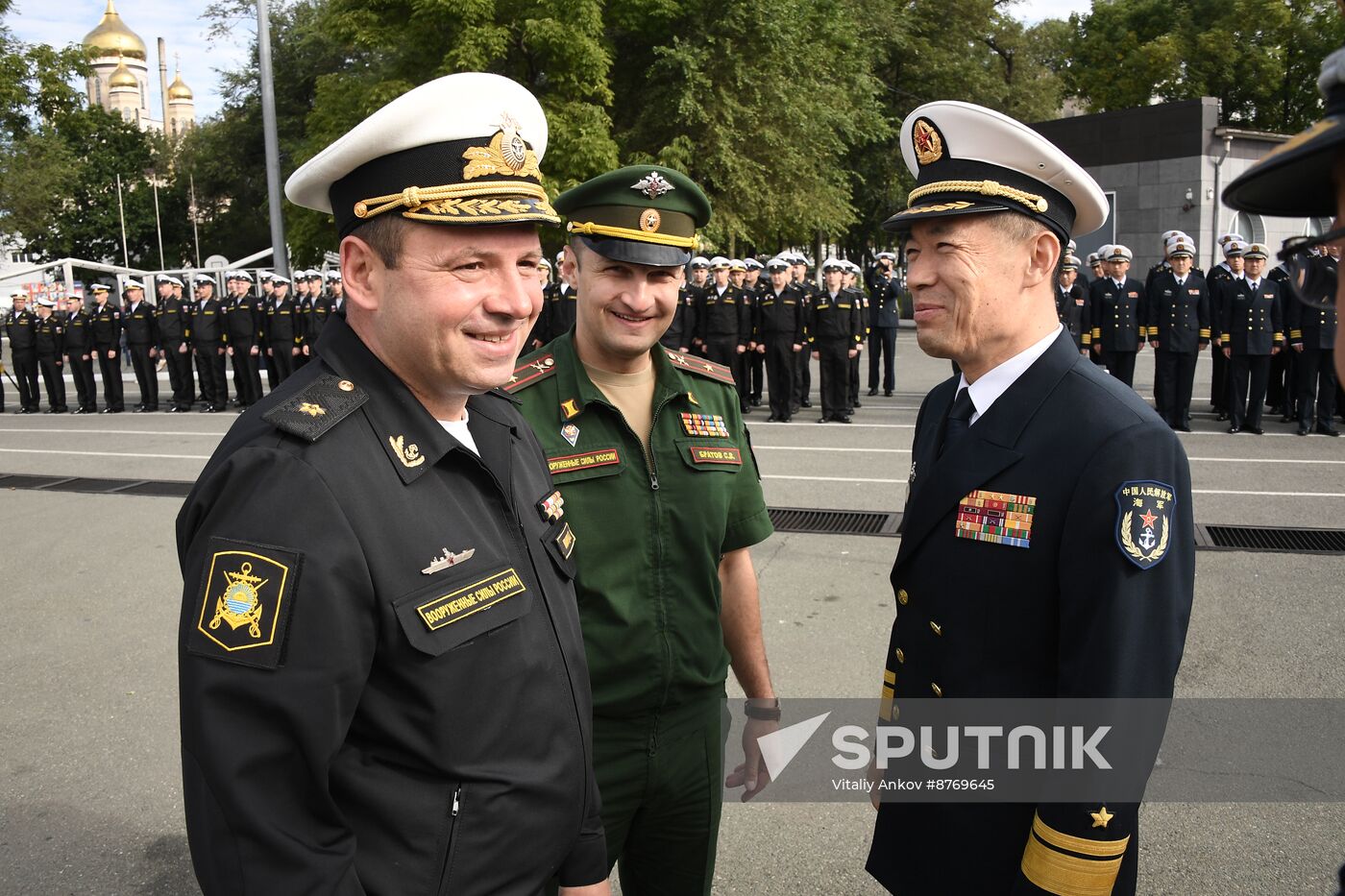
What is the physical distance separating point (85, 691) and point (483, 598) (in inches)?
167

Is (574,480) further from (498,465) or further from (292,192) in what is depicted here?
(292,192)

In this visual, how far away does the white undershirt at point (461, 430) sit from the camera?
1962 mm

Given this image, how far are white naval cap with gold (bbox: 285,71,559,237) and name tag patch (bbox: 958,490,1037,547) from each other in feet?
3.26

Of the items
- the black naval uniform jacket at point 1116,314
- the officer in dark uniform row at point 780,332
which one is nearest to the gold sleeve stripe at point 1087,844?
the officer in dark uniform row at point 780,332

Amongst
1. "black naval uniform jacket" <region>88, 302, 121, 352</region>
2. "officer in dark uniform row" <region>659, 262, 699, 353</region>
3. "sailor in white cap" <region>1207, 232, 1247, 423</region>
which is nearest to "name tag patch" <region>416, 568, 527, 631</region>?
"sailor in white cap" <region>1207, 232, 1247, 423</region>

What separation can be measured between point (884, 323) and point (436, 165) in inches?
609

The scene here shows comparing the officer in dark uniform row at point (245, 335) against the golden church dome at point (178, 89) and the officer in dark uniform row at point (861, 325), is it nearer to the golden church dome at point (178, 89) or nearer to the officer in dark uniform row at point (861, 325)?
the officer in dark uniform row at point (861, 325)

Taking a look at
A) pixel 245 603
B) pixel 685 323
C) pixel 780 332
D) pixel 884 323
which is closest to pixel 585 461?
pixel 245 603

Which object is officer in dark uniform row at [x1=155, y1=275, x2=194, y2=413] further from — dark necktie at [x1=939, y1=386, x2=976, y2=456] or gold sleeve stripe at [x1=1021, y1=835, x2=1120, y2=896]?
gold sleeve stripe at [x1=1021, y1=835, x2=1120, y2=896]

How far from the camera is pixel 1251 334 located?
12.3 m

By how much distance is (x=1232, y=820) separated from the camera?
3.66m

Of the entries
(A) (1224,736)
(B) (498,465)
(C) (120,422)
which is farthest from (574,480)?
(C) (120,422)

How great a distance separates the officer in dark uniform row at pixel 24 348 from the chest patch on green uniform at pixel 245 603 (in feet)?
66.6

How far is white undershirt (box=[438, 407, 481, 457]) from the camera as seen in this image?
6.44 ft
